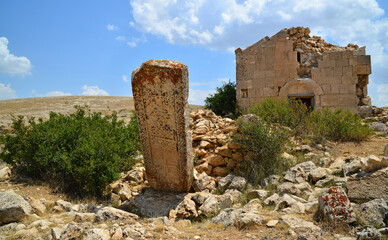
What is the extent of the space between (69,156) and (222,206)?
3391mm

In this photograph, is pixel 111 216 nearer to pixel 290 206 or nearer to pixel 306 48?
pixel 290 206

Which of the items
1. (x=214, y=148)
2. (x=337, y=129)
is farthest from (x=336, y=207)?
(x=337, y=129)

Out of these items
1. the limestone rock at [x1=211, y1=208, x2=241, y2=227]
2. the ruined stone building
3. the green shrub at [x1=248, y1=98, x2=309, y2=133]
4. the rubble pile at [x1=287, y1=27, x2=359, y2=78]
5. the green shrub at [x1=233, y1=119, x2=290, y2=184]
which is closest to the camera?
the limestone rock at [x1=211, y1=208, x2=241, y2=227]

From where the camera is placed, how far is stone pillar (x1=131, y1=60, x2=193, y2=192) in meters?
4.51

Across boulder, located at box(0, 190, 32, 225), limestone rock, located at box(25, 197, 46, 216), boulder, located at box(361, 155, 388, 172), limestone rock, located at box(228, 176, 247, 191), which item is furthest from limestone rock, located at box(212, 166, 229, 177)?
boulder, located at box(0, 190, 32, 225)

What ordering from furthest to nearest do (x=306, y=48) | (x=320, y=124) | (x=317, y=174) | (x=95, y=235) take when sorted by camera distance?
(x=306, y=48)
(x=320, y=124)
(x=317, y=174)
(x=95, y=235)

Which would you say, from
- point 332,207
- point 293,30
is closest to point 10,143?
point 332,207

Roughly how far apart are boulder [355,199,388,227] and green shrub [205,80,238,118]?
9449 millimetres

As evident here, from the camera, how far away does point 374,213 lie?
335 centimetres

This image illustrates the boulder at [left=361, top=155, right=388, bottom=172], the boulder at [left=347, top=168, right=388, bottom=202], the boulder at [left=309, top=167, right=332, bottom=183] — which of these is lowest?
the boulder at [left=309, top=167, right=332, bottom=183]

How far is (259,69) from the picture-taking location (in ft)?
40.3

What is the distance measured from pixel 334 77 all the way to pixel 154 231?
1096cm

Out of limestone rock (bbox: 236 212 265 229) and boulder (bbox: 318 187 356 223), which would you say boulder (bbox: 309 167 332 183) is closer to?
boulder (bbox: 318 187 356 223)

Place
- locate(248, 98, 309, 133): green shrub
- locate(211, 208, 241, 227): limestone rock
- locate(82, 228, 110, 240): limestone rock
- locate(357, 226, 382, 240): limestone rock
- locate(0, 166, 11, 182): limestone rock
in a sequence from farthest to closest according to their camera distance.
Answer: locate(248, 98, 309, 133): green shrub → locate(0, 166, 11, 182): limestone rock → locate(211, 208, 241, 227): limestone rock → locate(82, 228, 110, 240): limestone rock → locate(357, 226, 382, 240): limestone rock
